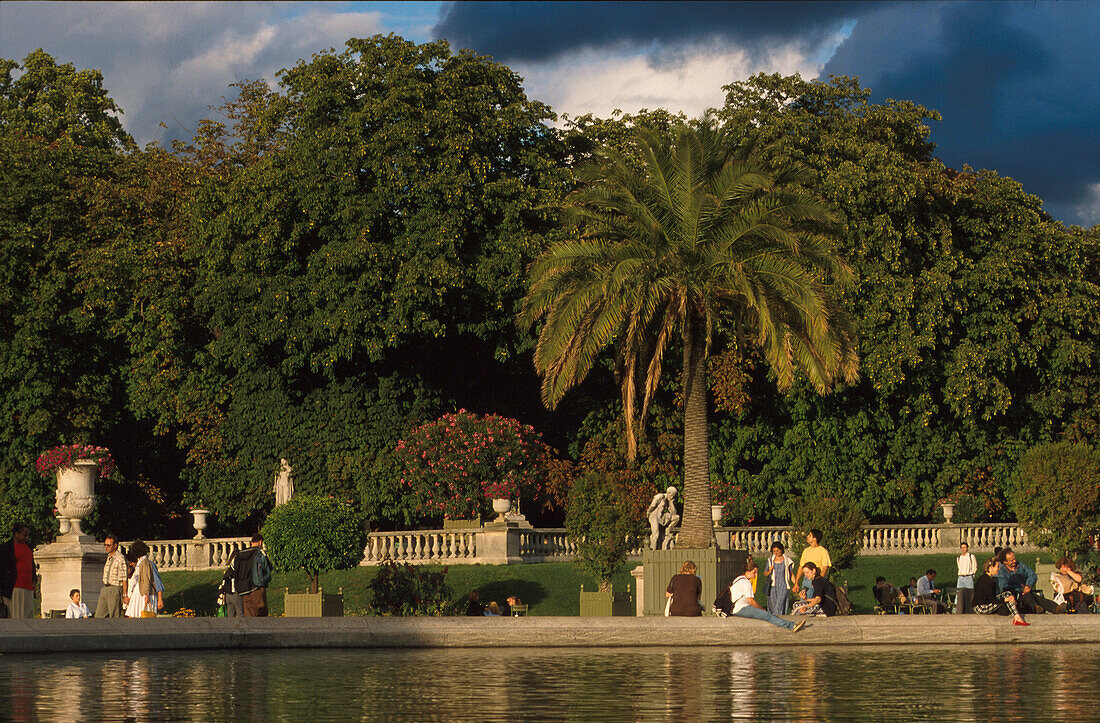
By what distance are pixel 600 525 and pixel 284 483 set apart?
13138 mm

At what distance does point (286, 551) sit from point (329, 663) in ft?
53.0

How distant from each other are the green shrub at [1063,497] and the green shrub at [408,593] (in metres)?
14.8

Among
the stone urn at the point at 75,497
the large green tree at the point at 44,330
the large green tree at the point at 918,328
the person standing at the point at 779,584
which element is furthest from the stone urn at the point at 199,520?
the person standing at the point at 779,584

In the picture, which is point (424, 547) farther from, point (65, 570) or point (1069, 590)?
point (1069, 590)

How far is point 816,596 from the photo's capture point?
71.6 feet

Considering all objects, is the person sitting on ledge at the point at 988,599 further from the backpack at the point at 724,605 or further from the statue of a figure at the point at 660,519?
the statue of a figure at the point at 660,519

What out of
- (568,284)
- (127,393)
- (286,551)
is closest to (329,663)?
(568,284)

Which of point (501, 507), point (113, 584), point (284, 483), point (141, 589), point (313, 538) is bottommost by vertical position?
point (141, 589)

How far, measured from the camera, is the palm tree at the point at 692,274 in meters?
26.6

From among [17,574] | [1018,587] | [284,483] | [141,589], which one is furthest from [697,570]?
[284,483]

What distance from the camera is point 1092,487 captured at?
114 ft

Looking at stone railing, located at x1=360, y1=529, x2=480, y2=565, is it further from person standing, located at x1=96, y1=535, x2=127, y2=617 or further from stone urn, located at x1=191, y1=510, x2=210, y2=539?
person standing, located at x1=96, y1=535, x2=127, y2=617

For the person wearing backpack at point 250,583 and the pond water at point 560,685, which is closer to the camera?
the pond water at point 560,685

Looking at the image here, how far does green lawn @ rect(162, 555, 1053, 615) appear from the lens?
34.2 metres
